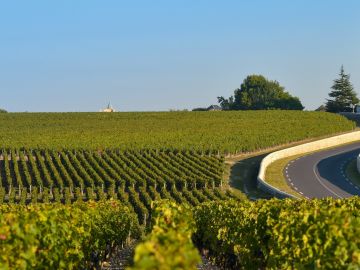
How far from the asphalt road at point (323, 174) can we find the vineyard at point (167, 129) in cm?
889

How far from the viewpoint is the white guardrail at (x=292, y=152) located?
5146 cm

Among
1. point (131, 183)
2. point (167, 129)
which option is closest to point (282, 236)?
point (131, 183)

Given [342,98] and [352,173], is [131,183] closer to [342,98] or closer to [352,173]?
[352,173]

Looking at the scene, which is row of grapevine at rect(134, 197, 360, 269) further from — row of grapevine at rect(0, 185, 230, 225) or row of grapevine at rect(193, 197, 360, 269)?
row of grapevine at rect(0, 185, 230, 225)

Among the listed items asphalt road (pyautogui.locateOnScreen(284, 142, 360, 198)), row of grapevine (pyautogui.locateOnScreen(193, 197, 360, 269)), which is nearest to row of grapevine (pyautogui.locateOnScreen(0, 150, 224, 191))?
asphalt road (pyautogui.locateOnScreen(284, 142, 360, 198))

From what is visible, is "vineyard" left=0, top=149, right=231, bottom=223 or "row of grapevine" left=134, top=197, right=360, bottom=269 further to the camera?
"vineyard" left=0, top=149, right=231, bottom=223

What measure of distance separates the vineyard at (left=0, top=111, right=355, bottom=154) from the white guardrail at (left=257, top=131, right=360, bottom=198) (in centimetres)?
490

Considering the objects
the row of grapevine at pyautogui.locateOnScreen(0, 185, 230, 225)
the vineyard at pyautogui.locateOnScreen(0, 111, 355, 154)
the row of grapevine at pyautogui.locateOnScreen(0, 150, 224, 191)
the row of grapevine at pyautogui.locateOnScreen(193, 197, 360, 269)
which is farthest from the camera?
the vineyard at pyautogui.locateOnScreen(0, 111, 355, 154)

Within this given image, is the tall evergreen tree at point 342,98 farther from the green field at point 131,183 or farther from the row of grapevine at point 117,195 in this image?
the row of grapevine at point 117,195

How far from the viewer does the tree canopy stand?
6708 inches

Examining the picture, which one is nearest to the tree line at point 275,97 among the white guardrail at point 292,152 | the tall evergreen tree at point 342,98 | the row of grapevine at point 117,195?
the tall evergreen tree at point 342,98

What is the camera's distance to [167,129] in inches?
3873

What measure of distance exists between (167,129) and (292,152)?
27.8 meters

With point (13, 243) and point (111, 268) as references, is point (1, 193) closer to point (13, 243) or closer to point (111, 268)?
point (111, 268)
